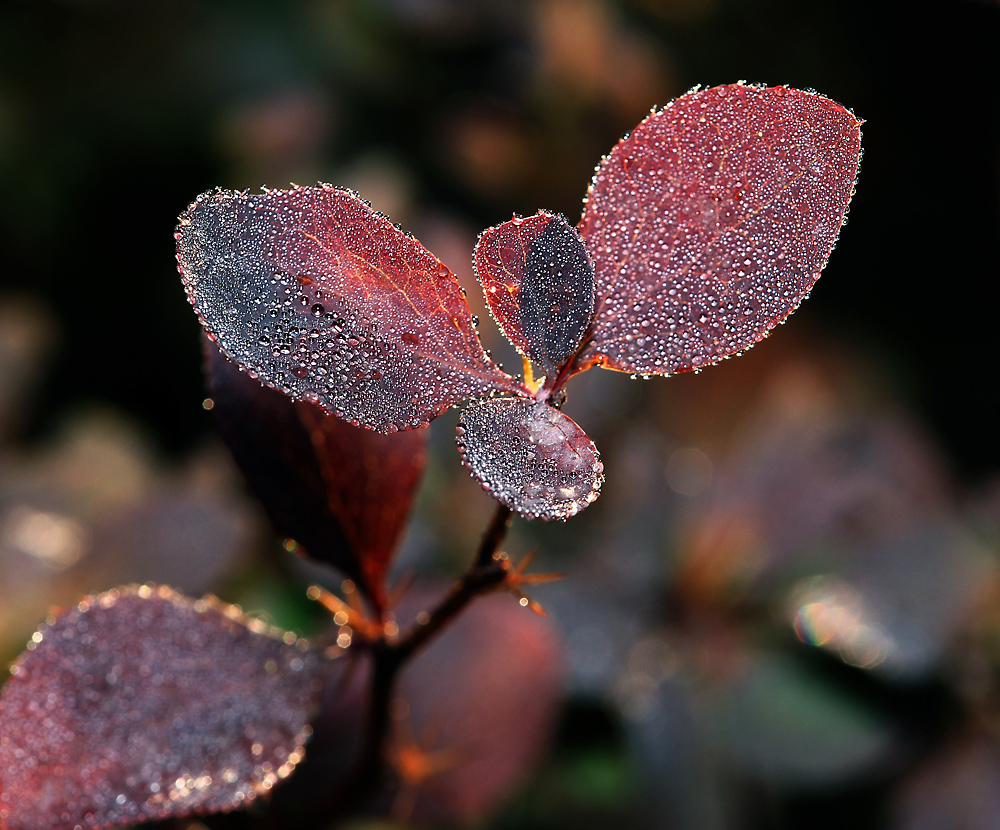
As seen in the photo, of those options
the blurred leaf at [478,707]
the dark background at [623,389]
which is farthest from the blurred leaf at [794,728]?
the blurred leaf at [478,707]

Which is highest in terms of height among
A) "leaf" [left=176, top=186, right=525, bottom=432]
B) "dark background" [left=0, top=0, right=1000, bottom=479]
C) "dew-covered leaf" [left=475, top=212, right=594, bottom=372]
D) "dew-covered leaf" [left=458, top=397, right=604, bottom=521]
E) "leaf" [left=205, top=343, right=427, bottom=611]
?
"dew-covered leaf" [left=475, top=212, right=594, bottom=372]

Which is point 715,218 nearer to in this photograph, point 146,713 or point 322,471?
point 322,471

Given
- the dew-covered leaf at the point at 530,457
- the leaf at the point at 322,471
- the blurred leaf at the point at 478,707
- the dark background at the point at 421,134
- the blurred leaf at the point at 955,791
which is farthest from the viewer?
the dark background at the point at 421,134

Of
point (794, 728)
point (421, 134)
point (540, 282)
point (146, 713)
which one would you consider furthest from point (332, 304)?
point (421, 134)

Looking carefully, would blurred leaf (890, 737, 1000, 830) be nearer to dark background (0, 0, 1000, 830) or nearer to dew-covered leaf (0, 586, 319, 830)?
dark background (0, 0, 1000, 830)

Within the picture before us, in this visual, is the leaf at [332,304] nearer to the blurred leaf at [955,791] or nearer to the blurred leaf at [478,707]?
the blurred leaf at [478,707]

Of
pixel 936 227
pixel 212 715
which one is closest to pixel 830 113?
pixel 212 715

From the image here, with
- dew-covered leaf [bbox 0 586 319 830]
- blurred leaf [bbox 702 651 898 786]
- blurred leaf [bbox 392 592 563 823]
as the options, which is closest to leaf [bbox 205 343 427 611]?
dew-covered leaf [bbox 0 586 319 830]

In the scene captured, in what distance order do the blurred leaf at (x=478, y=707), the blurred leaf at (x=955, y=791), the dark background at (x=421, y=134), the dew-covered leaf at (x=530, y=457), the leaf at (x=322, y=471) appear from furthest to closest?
the dark background at (x=421, y=134)
the blurred leaf at (x=955, y=791)
the blurred leaf at (x=478, y=707)
the leaf at (x=322, y=471)
the dew-covered leaf at (x=530, y=457)
